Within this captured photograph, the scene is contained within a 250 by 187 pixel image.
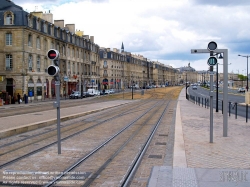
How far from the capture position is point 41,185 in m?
Answer: 6.41

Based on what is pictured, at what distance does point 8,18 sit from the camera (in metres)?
44.8

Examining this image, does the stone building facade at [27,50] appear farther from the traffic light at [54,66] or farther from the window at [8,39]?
the traffic light at [54,66]

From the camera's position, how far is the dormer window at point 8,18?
44.7m

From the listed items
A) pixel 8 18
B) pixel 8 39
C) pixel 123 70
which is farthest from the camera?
pixel 123 70

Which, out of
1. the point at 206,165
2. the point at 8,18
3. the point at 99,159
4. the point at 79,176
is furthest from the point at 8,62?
the point at 206,165

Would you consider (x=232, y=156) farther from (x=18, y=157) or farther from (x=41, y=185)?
(x=18, y=157)

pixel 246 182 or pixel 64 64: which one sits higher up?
pixel 64 64

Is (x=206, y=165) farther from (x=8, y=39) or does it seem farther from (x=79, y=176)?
(x=8, y=39)

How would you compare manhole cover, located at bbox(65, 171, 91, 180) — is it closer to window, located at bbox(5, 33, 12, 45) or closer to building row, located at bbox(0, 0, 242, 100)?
building row, located at bbox(0, 0, 242, 100)

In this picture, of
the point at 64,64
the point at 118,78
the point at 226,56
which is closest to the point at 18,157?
the point at 226,56

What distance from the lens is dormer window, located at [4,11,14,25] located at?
44.7 metres

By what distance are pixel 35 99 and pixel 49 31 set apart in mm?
12146

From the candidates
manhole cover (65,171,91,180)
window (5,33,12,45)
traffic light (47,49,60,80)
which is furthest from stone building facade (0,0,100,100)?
manhole cover (65,171,91,180)

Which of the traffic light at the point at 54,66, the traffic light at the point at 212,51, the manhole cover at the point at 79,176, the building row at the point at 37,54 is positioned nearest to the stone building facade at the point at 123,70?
the building row at the point at 37,54
